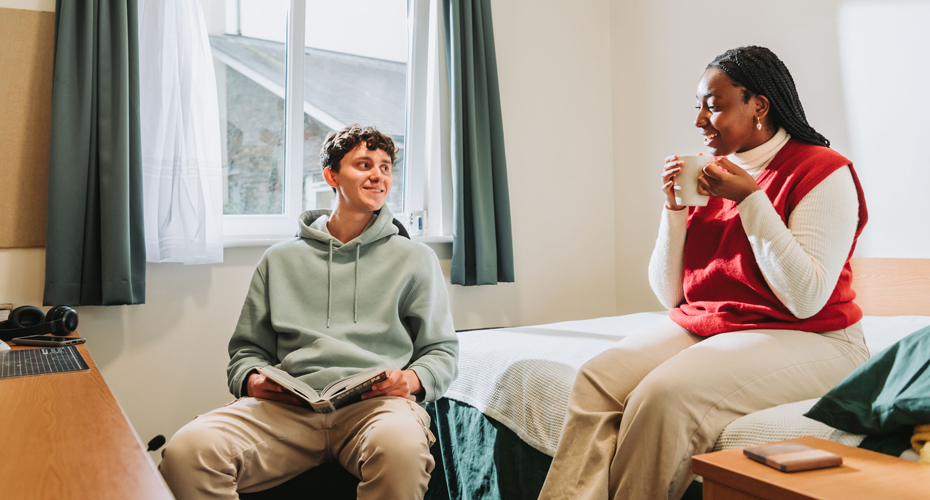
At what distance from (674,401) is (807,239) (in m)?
0.42

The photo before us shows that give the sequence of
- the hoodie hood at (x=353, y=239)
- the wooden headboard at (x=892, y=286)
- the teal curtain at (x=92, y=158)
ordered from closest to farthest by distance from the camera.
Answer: the hoodie hood at (x=353, y=239) → the teal curtain at (x=92, y=158) → the wooden headboard at (x=892, y=286)

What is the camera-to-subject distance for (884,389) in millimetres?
860

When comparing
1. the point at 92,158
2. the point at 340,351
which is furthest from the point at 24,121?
the point at 340,351

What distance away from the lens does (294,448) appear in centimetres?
124

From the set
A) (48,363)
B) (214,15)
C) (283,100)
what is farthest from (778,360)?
(214,15)

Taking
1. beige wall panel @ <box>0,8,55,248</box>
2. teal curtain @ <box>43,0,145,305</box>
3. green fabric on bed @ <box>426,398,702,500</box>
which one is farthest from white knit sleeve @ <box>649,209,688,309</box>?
beige wall panel @ <box>0,8,55,248</box>

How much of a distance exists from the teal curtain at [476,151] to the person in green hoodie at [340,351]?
3.28 ft

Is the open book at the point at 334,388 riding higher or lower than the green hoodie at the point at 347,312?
lower

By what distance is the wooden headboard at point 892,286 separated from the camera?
1954 mm

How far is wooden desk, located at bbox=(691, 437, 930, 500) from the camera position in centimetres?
69

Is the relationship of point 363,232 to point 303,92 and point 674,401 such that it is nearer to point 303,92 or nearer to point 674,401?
point 674,401

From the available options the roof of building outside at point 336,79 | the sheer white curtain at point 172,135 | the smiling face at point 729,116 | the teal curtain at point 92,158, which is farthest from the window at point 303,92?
the smiling face at point 729,116

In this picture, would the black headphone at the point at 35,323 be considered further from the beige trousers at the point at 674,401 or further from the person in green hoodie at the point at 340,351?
the beige trousers at the point at 674,401

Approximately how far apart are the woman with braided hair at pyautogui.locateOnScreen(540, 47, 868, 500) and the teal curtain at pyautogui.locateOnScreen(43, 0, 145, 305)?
1494 mm
